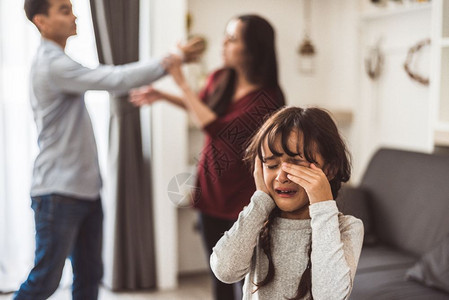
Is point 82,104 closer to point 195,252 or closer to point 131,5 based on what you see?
point 131,5

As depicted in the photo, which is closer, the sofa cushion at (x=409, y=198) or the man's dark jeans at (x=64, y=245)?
the man's dark jeans at (x=64, y=245)

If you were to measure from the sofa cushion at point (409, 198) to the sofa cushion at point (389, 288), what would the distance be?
0.25m

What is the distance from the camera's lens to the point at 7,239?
9.21 feet

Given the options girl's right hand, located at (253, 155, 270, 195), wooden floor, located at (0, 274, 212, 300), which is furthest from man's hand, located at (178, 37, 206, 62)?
wooden floor, located at (0, 274, 212, 300)

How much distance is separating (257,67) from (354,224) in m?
1.03

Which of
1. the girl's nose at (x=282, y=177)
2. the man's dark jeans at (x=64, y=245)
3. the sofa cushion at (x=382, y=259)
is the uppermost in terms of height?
the girl's nose at (x=282, y=177)

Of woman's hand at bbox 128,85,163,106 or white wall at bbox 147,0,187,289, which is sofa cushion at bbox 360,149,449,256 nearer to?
white wall at bbox 147,0,187,289

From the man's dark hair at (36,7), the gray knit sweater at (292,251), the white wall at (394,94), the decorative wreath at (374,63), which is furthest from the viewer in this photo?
the decorative wreath at (374,63)

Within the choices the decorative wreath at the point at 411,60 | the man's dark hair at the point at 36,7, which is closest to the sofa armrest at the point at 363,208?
the decorative wreath at the point at 411,60

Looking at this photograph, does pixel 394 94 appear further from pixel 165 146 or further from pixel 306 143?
pixel 306 143

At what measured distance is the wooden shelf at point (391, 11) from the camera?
2730 mm

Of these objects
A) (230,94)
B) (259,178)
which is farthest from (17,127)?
(259,178)

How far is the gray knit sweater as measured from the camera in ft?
3.34

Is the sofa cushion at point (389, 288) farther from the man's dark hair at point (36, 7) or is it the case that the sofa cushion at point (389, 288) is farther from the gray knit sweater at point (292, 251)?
the man's dark hair at point (36, 7)
